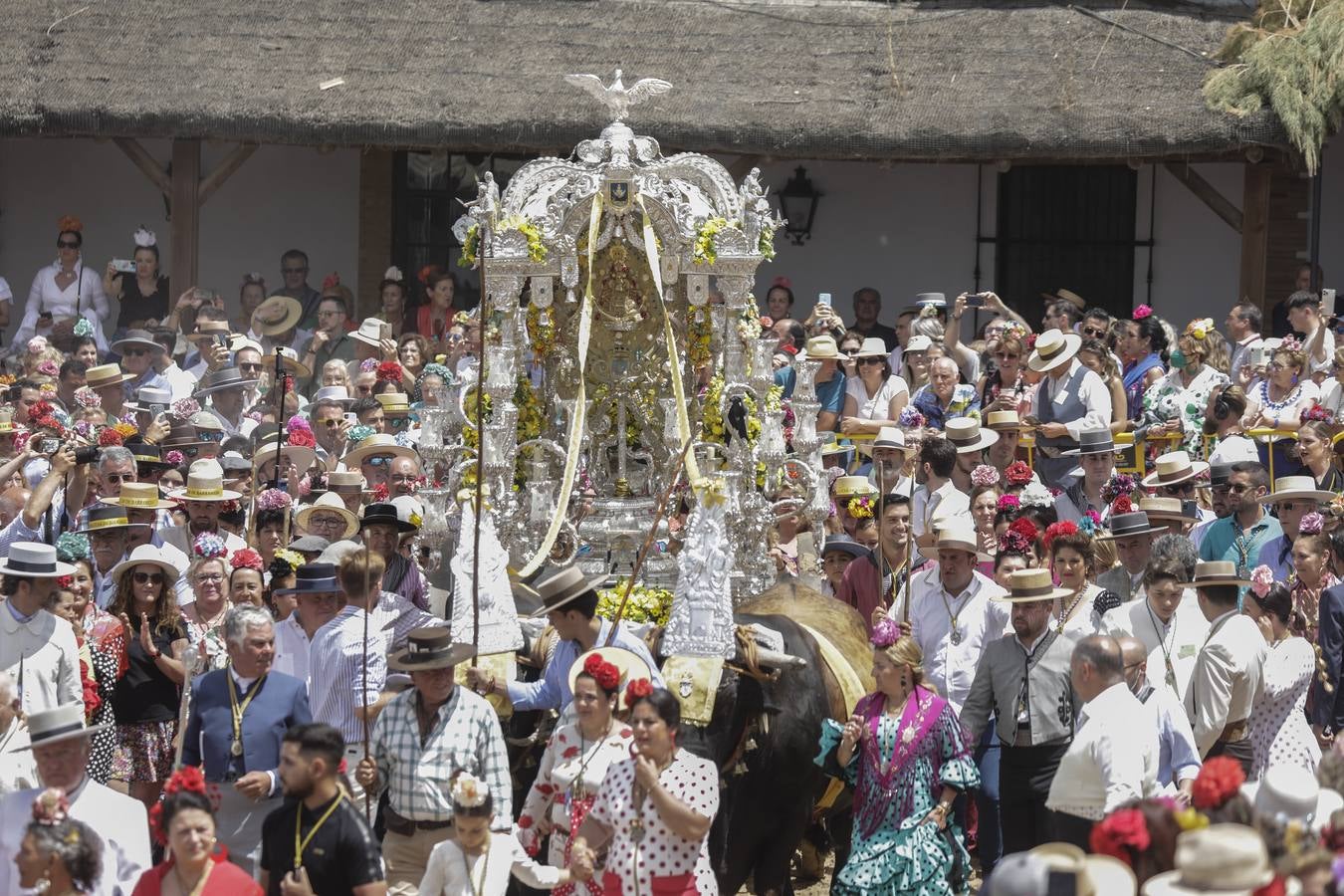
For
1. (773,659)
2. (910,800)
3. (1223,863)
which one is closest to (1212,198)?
(773,659)

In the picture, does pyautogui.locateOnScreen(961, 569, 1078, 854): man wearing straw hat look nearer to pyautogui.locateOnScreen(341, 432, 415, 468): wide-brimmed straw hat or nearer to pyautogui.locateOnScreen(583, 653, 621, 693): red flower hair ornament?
pyautogui.locateOnScreen(583, 653, 621, 693): red flower hair ornament

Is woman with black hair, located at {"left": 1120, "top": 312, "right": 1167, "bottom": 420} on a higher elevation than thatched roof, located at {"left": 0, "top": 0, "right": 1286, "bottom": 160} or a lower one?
lower

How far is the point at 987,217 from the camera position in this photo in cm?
2062

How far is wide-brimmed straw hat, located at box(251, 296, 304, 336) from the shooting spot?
18.7 m

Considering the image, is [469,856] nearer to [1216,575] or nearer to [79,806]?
[79,806]

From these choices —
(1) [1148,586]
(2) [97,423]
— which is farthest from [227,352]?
(1) [1148,586]

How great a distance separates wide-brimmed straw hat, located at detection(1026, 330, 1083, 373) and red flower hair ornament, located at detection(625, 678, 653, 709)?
6.60m

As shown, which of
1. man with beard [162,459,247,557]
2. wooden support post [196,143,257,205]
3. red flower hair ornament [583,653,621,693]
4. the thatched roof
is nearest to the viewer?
red flower hair ornament [583,653,621,693]

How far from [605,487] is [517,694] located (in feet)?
9.99

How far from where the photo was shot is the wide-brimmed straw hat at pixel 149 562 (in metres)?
11.4

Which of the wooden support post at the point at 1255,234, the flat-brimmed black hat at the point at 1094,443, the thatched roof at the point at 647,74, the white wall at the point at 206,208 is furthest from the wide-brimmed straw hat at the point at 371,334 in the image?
the wooden support post at the point at 1255,234

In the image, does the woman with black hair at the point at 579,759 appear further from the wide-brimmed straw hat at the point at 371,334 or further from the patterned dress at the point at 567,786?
the wide-brimmed straw hat at the point at 371,334

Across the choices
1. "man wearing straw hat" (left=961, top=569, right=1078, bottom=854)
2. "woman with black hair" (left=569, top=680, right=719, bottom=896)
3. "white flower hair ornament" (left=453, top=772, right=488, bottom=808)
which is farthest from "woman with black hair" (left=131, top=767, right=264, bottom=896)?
"man wearing straw hat" (left=961, top=569, right=1078, bottom=854)

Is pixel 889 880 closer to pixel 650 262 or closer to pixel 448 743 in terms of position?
pixel 448 743
